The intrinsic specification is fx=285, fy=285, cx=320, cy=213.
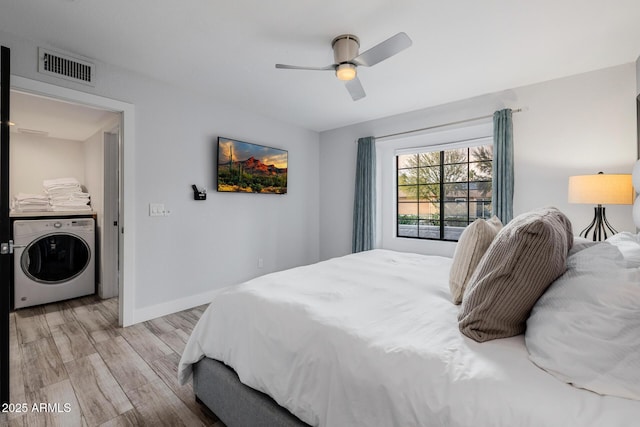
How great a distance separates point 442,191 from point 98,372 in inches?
157

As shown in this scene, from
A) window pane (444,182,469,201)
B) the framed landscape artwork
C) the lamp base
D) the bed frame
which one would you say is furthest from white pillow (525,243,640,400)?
the framed landscape artwork

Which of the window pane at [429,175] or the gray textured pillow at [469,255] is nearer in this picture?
the gray textured pillow at [469,255]

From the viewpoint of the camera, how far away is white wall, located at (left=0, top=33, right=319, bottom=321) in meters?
2.79

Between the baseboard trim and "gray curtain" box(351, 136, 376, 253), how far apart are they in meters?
2.03

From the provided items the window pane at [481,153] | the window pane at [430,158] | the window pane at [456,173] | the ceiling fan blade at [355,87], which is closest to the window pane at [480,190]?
the window pane at [456,173]

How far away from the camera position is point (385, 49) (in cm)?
188

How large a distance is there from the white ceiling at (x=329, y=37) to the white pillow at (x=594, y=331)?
5.82ft

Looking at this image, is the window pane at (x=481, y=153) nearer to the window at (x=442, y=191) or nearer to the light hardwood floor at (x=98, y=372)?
the window at (x=442, y=191)

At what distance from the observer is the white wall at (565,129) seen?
2.54m

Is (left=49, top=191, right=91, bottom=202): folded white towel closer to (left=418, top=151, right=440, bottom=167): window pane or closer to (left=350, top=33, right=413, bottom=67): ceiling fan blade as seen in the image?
(left=350, top=33, right=413, bottom=67): ceiling fan blade

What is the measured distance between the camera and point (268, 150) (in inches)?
154

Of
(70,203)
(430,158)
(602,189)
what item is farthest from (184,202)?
(602,189)

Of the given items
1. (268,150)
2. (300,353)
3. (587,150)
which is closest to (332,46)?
(268,150)

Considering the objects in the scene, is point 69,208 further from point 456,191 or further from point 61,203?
point 456,191
